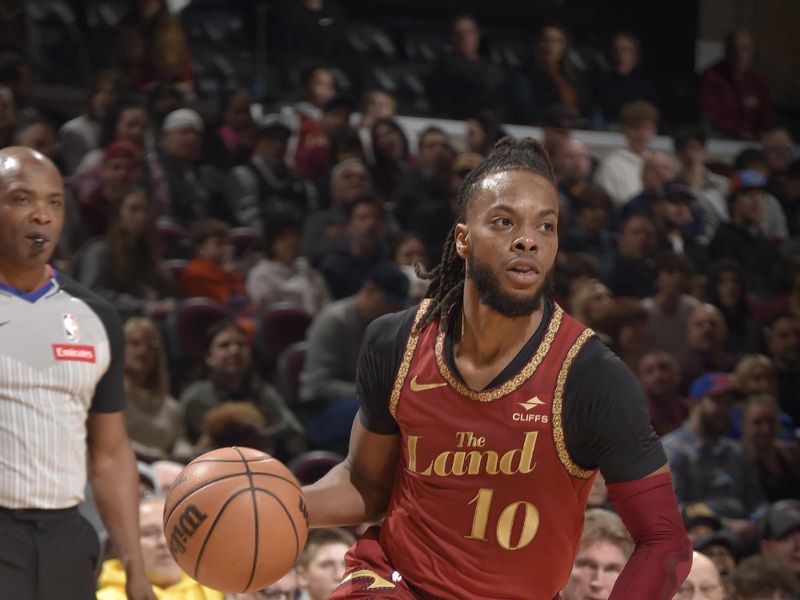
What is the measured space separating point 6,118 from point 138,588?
4.44 meters

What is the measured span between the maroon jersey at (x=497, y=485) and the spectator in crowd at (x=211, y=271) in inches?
179

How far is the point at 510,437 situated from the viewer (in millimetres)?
2752

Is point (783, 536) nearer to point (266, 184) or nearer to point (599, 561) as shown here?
point (599, 561)

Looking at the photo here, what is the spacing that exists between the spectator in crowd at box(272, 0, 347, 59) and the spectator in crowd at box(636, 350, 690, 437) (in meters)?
4.28

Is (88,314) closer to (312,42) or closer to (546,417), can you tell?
(546,417)

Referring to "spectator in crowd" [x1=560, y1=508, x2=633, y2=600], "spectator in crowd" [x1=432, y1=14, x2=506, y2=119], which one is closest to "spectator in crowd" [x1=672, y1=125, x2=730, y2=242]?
"spectator in crowd" [x1=432, y1=14, x2=506, y2=119]

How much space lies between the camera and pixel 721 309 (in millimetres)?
8320

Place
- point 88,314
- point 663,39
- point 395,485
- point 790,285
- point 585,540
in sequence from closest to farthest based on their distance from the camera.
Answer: point 395,485, point 88,314, point 585,540, point 790,285, point 663,39

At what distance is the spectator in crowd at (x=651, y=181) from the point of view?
9094mm

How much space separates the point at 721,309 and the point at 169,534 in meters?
6.04

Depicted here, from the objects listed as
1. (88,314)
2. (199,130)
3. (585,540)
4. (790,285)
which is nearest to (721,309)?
(790,285)

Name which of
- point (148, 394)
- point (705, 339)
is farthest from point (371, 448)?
point (705, 339)

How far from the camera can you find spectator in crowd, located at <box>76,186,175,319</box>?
661 cm

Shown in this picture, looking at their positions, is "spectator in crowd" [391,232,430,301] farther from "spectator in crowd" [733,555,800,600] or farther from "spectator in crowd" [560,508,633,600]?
"spectator in crowd" [560,508,633,600]
